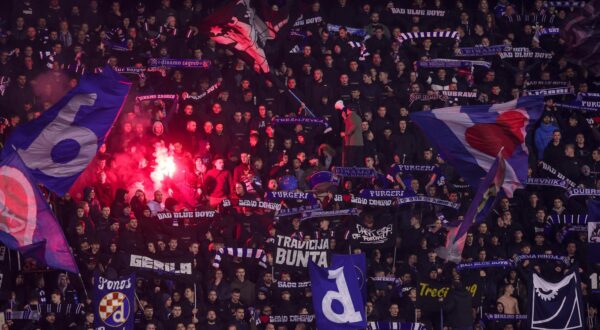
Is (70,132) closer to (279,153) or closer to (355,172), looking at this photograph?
(279,153)

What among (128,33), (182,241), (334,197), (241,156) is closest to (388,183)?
(334,197)

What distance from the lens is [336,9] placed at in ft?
82.3

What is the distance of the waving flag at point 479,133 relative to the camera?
17.1 m

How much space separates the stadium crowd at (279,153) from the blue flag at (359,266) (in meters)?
0.75

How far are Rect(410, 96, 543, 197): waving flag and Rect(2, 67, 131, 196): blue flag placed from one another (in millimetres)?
4709

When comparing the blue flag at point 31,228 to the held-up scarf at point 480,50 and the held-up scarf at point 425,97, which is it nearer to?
the held-up scarf at point 425,97

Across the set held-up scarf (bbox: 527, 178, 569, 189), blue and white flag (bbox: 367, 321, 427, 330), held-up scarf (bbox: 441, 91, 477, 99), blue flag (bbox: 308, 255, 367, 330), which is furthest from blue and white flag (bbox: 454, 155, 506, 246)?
held-up scarf (bbox: 441, 91, 477, 99)

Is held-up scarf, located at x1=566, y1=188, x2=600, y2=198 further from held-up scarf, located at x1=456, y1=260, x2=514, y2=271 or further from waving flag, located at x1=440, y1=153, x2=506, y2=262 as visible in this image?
waving flag, located at x1=440, y1=153, x2=506, y2=262

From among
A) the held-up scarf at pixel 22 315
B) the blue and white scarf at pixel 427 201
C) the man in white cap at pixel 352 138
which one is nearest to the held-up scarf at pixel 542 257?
the blue and white scarf at pixel 427 201

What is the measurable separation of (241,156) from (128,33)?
3542mm

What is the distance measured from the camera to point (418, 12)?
83.2 feet

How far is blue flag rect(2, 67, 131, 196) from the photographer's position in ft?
57.8

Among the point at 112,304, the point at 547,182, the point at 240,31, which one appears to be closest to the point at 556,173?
the point at 547,182

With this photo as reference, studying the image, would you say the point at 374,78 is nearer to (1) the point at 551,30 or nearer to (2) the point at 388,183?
(2) the point at 388,183
